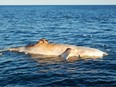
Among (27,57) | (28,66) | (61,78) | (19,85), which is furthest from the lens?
(27,57)

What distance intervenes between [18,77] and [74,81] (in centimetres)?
351

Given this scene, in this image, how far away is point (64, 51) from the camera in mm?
22984

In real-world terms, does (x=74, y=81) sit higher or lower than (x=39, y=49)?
lower

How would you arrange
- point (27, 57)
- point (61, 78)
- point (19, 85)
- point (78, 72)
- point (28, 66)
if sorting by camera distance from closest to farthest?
1. point (19, 85)
2. point (61, 78)
3. point (78, 72)
4. point (28, 66)
5. point (27, 57)

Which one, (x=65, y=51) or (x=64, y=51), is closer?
(x=65, y=51)

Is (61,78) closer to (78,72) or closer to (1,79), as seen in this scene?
(78,72)

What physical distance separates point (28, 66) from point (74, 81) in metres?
4.85

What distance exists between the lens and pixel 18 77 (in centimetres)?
1781

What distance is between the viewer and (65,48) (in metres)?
23.4

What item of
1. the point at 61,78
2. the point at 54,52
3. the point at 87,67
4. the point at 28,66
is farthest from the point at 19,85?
the point at 54,52

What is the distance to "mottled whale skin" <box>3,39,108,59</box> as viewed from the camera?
2258 centimetres

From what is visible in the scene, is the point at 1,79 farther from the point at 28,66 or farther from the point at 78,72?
the point at 78,72

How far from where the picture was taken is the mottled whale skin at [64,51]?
22578mm

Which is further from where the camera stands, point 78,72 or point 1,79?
point 78,72
